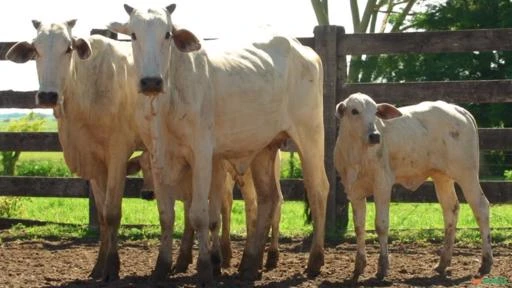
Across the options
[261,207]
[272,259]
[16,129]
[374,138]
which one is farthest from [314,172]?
[16,129]

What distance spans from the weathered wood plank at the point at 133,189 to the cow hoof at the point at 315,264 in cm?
275

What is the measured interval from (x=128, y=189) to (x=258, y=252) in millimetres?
3730

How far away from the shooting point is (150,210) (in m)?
16.8

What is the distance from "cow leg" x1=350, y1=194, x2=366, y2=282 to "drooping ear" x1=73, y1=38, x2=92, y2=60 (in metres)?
2.49

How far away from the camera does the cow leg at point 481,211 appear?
9.76 m

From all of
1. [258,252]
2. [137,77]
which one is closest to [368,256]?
[258,252]

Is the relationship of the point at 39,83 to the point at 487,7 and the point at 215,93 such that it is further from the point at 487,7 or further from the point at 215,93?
the point at 487,7

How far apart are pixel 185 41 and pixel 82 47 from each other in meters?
0.94

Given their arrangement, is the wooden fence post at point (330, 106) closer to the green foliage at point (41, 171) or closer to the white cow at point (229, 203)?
the white cow at point (229, 203)

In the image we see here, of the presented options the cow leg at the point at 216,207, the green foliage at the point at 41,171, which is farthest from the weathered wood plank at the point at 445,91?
the green foliage at the point at 41,171

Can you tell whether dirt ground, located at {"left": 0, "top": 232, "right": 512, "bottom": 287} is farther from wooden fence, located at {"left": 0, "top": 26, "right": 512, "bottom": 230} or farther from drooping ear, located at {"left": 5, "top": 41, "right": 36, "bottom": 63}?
drooping ear, located at {"left": 5, "top": 41, "right": 36, "bottom": 63}

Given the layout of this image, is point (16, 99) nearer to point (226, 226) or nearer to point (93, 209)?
point (93, 209)

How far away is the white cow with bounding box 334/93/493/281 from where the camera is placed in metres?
9.46

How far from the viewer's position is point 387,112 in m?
9.62
